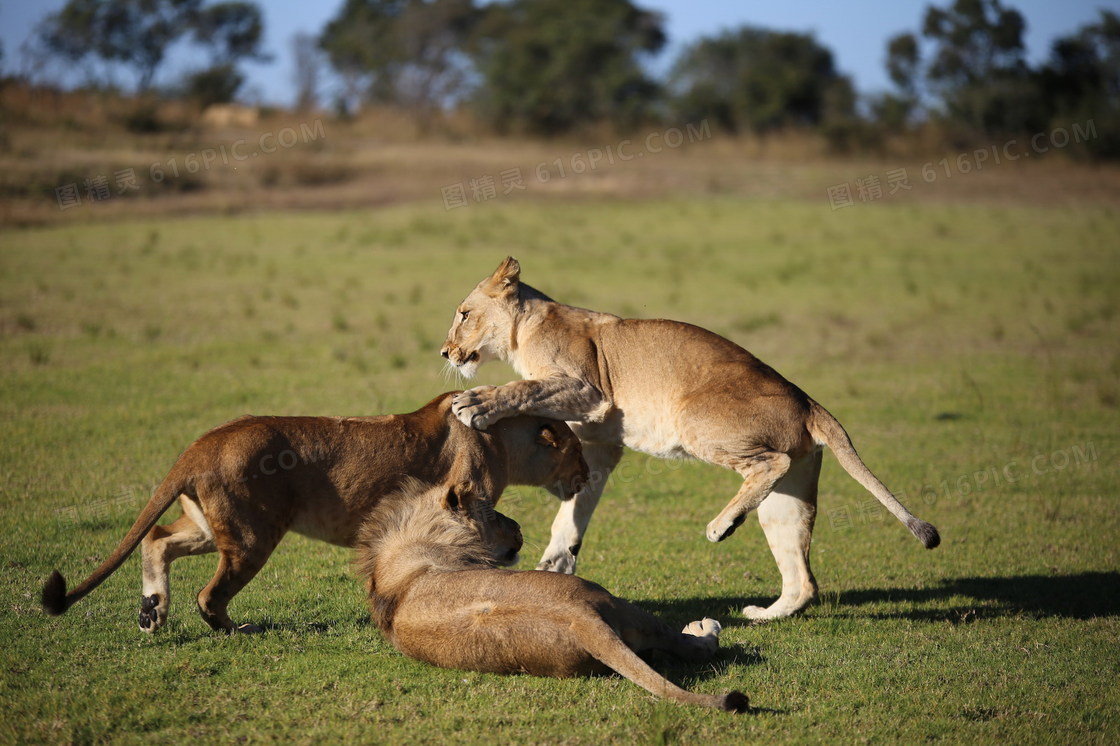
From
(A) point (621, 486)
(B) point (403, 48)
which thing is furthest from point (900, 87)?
(A) point (621, 486)

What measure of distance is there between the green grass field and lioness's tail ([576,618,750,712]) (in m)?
0.17

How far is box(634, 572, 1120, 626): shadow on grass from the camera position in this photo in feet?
22.9

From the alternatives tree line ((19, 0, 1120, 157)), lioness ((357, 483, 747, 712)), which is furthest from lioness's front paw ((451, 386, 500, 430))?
tree line ((19, 0, 1120, 157))

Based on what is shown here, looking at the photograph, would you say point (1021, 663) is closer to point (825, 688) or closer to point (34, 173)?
point (825, 688)

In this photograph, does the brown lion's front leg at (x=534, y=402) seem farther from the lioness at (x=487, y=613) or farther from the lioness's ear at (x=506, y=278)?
the lioness's ear at (x=506, y=278)

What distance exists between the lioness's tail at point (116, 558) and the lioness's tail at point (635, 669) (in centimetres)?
213

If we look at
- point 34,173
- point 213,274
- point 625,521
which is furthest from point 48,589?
point 34,173

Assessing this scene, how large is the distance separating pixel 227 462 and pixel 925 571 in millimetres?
4888

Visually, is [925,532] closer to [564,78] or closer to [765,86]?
[564,78]

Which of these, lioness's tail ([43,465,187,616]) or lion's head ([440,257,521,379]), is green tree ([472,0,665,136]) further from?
lioness's tail ([43,465,187,616])

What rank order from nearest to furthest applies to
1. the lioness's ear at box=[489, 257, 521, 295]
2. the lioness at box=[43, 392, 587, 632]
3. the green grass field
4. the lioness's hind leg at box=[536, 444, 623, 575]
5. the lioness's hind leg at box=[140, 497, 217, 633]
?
the green grass field, the lioness at box=[43, 392, 587, 632], the lioness's hind leg at box=[140, 497, 217, 633], the lioness's hind leg at box=[536, 444, 623, 575], the lioness's ear at box=[489, 257, 521, 295]

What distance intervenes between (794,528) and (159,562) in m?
3.64

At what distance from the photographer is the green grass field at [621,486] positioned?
5.34 meters

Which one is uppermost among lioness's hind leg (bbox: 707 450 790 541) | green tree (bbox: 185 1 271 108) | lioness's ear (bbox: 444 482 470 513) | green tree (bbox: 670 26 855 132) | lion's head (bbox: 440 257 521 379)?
green tree (bbox: 185 1 271 108)
